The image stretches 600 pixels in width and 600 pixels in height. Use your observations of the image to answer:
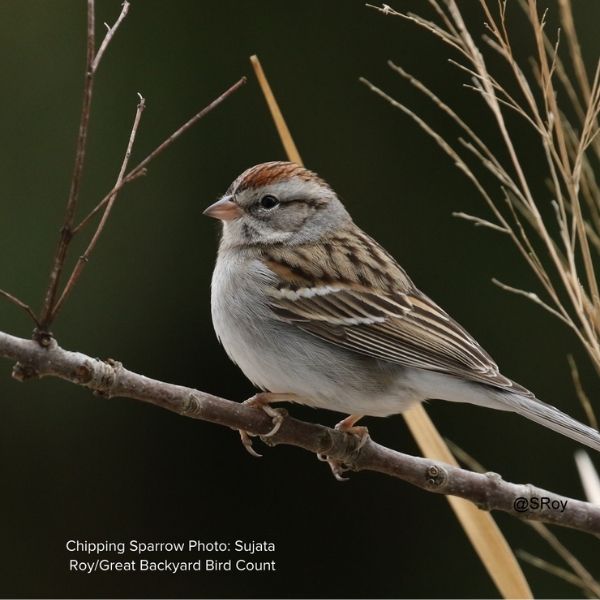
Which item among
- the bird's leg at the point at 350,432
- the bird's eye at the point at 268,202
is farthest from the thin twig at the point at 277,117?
the bird's eye at the point at 268,202

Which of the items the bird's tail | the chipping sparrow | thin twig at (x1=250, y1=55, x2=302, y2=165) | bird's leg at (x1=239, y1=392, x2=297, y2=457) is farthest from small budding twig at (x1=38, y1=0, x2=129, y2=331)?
the bird's tail

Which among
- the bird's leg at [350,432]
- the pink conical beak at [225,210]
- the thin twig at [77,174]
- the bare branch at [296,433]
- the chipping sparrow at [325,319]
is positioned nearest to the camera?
the thin twig at [77,174]

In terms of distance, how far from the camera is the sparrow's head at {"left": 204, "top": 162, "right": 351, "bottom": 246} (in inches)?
88.2

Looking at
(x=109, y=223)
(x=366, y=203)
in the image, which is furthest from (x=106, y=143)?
(x=366, y=203)

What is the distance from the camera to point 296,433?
1.70m

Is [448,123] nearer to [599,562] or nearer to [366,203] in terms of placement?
[366,203]

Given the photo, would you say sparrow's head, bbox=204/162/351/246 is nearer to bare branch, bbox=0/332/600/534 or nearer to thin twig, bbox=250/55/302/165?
thin twig, bbox=250/55/302/165

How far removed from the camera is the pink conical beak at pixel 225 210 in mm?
2215

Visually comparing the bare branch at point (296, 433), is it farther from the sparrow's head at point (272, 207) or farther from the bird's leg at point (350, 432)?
the sparrow's head at point (272, 207)

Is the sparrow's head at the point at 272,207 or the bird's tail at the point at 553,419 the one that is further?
the sparrow's head at the point at 272,207

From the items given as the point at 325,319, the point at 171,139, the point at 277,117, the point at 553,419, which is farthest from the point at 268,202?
the point at 171,139

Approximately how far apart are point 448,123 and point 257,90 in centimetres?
66

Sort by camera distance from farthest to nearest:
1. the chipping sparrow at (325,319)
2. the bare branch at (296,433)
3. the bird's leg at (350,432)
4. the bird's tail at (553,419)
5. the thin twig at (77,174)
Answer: the chipping sparrow at (325,319) → the bird's leg at (350,432) → the bird's tail at (553,419) → the bare branch at (296,433) → the thin twig at (77,174)

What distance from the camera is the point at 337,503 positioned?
12.1 feet
